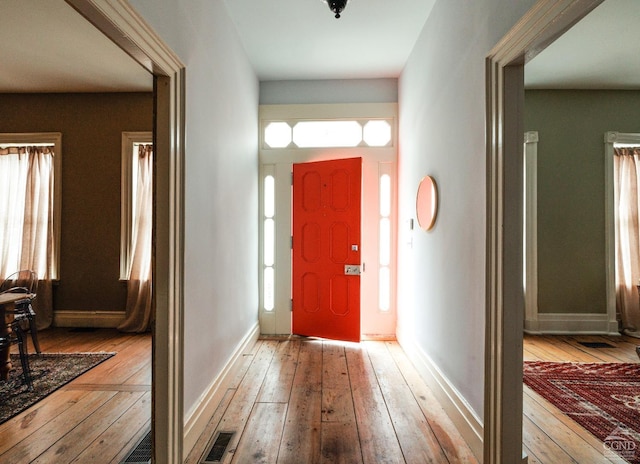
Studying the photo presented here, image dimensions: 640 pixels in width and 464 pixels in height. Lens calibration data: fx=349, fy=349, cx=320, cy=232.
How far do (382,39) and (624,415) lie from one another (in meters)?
3.63

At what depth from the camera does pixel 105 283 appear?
459 cm

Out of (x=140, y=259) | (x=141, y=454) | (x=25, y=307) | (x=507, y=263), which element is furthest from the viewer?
(x=140, y=259)

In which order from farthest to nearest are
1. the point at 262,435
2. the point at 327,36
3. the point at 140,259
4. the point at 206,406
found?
the point at 140,259
the point at 327,36
the point at 206,406
the point at 262,435

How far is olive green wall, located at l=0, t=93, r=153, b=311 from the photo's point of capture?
4.56 meters

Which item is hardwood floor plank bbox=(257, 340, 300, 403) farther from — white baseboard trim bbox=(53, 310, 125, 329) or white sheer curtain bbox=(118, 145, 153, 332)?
white baseboard trim bbox=(53, 310, 125, 329)

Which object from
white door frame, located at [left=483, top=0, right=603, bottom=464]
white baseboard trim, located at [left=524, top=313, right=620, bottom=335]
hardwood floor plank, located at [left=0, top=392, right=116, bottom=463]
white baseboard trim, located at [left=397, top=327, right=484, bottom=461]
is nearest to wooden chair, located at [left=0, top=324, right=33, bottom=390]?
hardwood floor plank, located at [left=0, top=392, right=116, bottom=463]

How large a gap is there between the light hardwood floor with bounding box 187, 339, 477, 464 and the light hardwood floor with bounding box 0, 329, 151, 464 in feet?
1.78

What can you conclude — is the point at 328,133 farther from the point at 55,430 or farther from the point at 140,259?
the point at 55,430

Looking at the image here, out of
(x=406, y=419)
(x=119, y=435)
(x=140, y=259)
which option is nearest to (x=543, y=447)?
(x=406, y=419)

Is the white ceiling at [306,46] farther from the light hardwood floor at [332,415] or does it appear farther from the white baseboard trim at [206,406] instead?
the light hardwood floor at [332,415]

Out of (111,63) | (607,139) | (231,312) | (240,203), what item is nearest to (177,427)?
(231,312)

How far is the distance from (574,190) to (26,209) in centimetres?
705

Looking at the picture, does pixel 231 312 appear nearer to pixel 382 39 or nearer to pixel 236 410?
pixel 236 410

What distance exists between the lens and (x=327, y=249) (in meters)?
4.20
